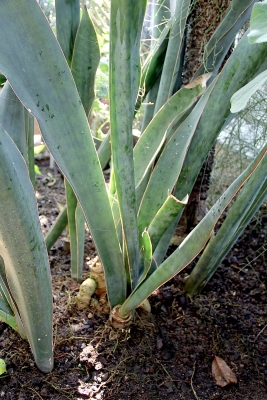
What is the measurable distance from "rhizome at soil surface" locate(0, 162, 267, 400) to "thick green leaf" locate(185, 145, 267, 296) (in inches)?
2.5

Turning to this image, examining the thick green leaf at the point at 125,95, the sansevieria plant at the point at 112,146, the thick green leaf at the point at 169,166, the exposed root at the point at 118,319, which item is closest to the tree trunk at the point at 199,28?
the sansevieria plant at the point at 112,146

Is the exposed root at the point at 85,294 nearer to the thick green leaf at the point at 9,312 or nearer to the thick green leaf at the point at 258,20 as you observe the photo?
the thick green leaf at the point at 9,312

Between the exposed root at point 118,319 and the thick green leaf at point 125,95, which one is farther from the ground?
the thick green leaf at point 125,95

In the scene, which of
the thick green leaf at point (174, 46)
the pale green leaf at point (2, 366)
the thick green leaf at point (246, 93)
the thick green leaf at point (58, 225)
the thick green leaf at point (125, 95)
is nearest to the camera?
the thick green leaf at point (246, 93)

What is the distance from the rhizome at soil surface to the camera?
2.27 feet

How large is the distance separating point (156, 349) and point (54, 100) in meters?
0.52

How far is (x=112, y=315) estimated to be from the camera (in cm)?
76

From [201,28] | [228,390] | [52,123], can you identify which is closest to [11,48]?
[52,123]

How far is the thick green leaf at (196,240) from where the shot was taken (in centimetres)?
58

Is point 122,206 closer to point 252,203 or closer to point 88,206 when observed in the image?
point 88,206

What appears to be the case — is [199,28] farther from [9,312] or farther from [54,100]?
[9,312]

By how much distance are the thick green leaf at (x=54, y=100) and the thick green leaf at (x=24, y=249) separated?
87 mm

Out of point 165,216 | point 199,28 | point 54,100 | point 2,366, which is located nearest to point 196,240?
point 165,216

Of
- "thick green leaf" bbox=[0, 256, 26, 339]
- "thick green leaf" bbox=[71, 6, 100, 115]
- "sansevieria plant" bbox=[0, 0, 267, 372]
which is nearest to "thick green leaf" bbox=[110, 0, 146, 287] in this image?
"sansevieria plant" bbox=[0, 0, 267, 372]
